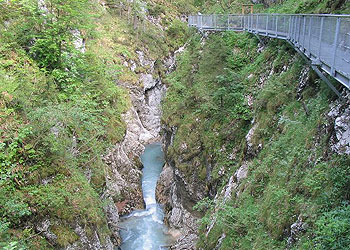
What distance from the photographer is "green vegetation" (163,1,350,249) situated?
23.2ft

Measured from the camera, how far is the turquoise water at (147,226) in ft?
65.3

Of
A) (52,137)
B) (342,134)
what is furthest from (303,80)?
(52,137)

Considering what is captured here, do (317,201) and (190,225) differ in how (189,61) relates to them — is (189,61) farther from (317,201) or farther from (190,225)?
(317,201)

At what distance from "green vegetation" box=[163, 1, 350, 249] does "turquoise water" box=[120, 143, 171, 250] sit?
491 centimetres

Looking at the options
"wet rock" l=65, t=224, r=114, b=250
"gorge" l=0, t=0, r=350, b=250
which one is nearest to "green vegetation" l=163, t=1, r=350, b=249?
"gorge" l=0, t=0, r=350, b=250

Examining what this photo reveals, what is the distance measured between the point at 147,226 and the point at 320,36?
60.7 feet

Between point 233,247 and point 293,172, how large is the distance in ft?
12.4

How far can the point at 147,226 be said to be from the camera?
72.6 ft

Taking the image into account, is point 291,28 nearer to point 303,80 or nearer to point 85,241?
point 303,80

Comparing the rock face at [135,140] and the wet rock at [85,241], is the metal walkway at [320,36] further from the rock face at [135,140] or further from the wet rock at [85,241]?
the rock face at [135,140]

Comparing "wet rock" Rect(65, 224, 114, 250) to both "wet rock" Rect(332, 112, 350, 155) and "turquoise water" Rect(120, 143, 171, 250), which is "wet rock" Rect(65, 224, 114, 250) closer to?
"turquoise water" Rect(120, 143, 171, 250)

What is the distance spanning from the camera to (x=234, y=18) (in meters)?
23.3

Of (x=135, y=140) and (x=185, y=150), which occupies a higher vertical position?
(x=185, y=150)

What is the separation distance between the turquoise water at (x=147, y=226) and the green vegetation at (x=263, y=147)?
491 centimetres
